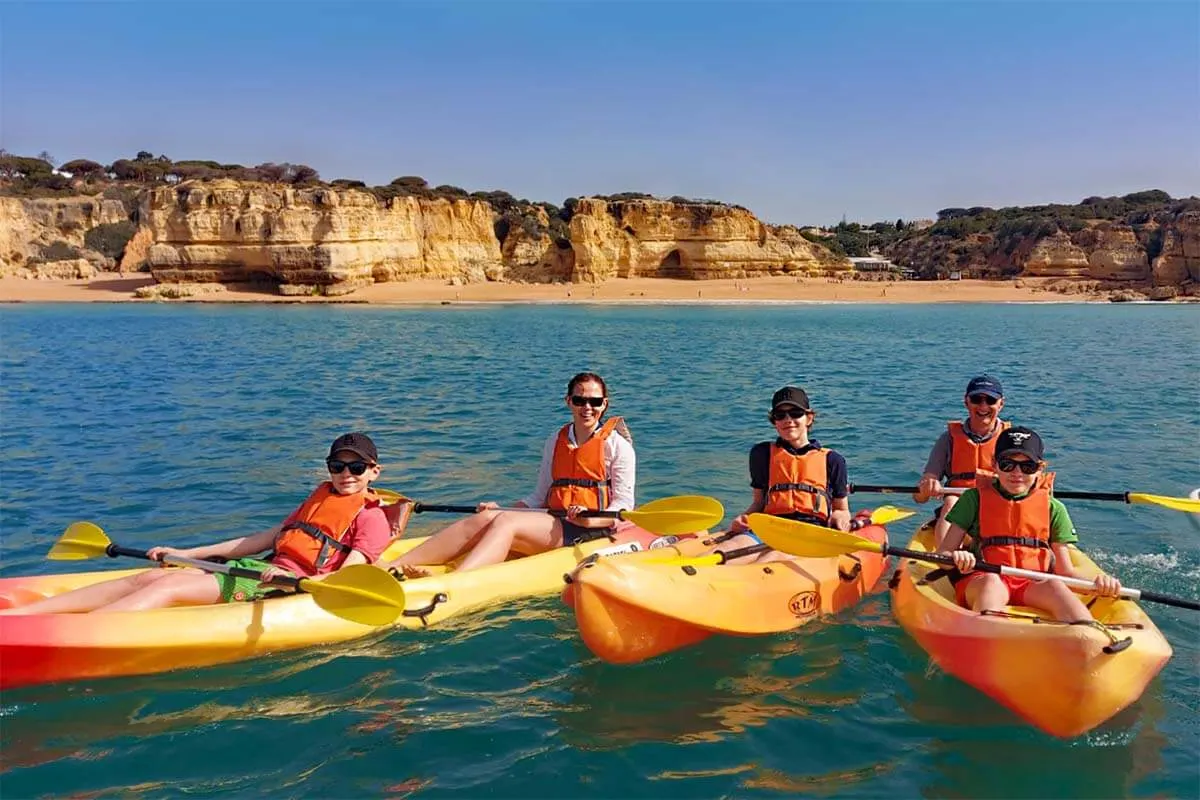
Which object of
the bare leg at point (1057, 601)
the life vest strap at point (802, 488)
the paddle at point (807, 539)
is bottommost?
the bare leg at point (1057, 601)

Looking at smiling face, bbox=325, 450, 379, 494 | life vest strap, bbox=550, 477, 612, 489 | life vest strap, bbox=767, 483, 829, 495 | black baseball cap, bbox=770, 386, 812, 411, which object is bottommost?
life vest strap, bbox=550, 477, 612, 489

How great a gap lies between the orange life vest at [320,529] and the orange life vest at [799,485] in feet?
7.50

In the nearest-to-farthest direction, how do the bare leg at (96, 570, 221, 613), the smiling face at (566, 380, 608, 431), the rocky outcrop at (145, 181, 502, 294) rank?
1. the bare leg at (96, 570, 221, 613)
2. the smiling face at (566, 380, 608, 431)
3. the rocky outcrop at (145, 181, 502, 294)

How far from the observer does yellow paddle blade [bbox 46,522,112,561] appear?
5.11 metres

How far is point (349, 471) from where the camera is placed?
4.56 metres

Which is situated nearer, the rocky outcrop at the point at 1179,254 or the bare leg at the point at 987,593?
the bare leg at the point at 987,593

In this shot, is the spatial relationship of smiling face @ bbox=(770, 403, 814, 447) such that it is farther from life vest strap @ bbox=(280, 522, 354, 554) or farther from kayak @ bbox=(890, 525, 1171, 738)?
life vest strap @ bbox=(280, 522, 354, 554)

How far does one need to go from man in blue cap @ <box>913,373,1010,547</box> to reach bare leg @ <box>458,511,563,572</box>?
2276 mm

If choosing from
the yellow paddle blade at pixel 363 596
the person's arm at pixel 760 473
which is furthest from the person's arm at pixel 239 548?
the person's arm at pixel 760 473

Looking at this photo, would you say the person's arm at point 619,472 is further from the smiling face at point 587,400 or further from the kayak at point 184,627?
the kayak at point 184,627

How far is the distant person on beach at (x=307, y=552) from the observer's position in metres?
4.45

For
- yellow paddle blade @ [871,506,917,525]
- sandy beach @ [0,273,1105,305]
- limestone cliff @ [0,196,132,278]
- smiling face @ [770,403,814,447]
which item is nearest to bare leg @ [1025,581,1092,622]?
smiling face @ [770,403,814,447]

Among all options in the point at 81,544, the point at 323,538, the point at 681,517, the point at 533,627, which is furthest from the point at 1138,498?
the point at 81,544

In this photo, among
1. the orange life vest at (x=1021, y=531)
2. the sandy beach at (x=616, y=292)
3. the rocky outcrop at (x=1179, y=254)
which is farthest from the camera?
the rocky outcrop at (x=1179, y=254)
